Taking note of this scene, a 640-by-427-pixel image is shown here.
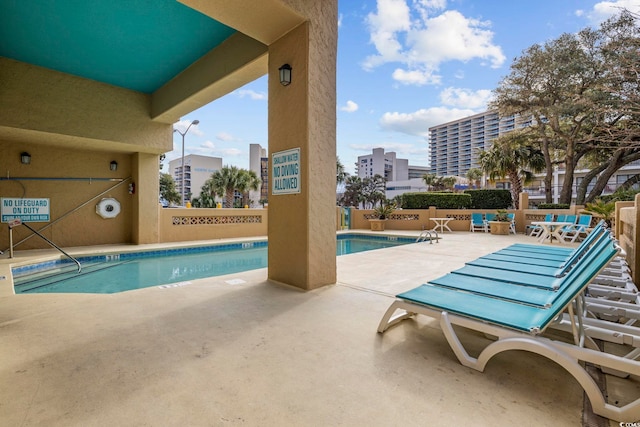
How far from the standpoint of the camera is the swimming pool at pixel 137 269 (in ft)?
17.2

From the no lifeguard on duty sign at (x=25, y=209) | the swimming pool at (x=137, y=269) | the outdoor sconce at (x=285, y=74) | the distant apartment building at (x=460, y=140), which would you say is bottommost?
the swimming pool at (x=137, y=269)

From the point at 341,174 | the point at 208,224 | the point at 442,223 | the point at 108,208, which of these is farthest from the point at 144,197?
the point at 341,174

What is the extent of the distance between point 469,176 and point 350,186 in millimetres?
16784

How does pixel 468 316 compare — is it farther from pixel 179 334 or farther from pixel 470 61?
pixel 470 61

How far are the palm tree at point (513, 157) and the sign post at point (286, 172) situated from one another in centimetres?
2002

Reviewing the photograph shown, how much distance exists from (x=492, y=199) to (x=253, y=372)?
58.3ft

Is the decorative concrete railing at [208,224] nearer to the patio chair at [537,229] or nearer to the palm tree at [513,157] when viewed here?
the patio chair at [537,229]

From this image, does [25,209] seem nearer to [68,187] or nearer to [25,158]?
[68,187]

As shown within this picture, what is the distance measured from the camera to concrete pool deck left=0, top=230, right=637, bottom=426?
1.52m

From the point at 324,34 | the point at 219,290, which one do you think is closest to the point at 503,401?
the point at 219,290

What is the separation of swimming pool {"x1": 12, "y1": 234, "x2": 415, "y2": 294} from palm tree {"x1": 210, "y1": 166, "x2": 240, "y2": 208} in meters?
18.5

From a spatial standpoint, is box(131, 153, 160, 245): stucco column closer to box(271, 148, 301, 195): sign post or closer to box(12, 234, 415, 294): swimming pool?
box(12, 234, 415, 294): swimming pool

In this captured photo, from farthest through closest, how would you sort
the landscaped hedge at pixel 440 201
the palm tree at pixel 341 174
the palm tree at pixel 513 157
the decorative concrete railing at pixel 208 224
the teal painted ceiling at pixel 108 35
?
1. the palm tree at pixel 341 174
2. the palm tree at pixel 513 157
3. the landscaped hedge at pixel 440 201
4. the decorative concrete railing at pixel 208 224
5. the teal painted ceiling at pixel 108 35

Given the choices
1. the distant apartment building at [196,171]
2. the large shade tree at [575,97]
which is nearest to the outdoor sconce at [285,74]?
the large shade tree at [575,97]
